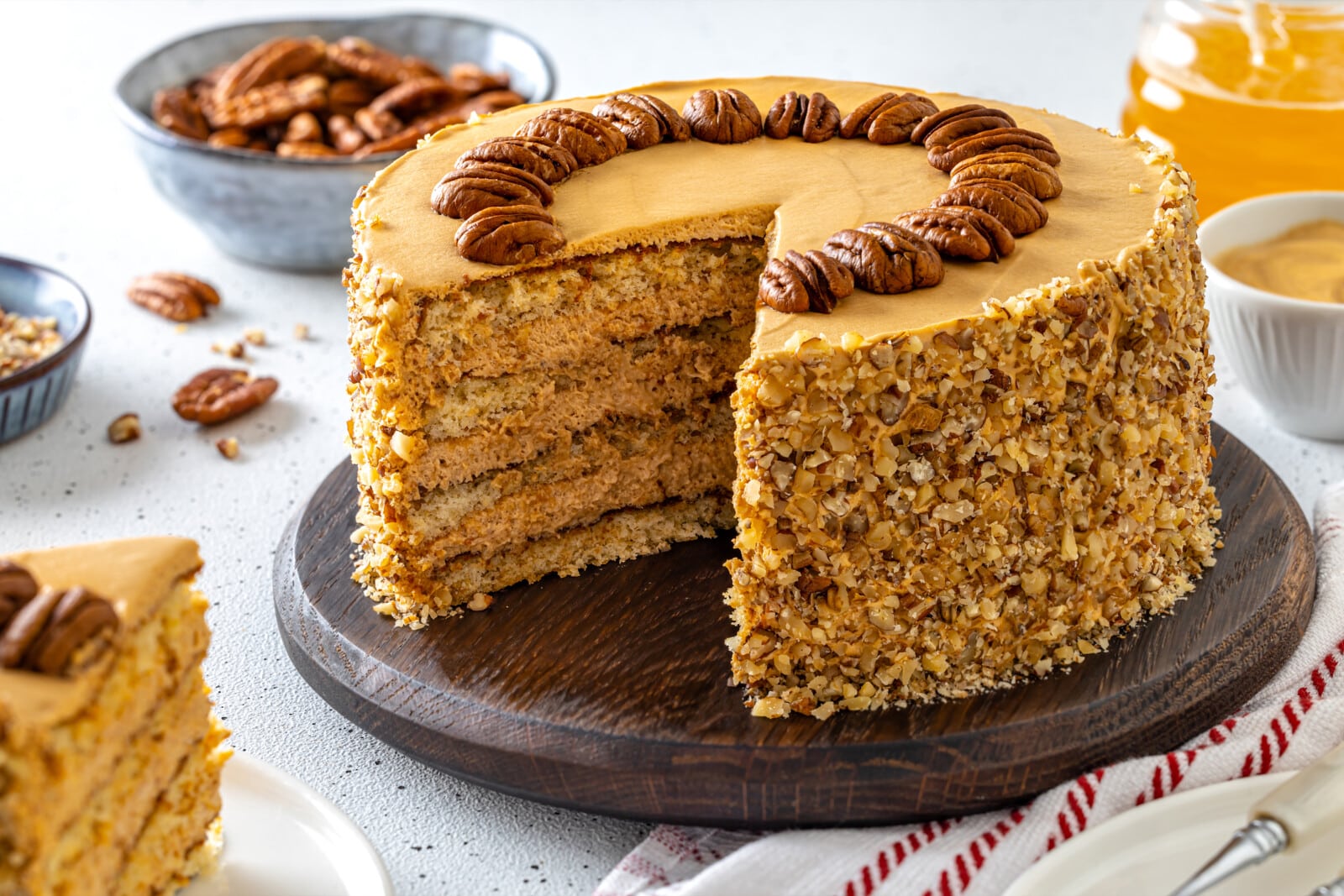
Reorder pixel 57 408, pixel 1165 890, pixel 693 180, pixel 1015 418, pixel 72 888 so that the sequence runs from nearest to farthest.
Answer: pixel 72 888 → pixel 1165 890 → pixel 1015 418 → pixel 693 180 → pixel 57 408

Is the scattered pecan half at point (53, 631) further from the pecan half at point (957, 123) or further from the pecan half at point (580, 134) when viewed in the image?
the pecan half at point (957, 123)

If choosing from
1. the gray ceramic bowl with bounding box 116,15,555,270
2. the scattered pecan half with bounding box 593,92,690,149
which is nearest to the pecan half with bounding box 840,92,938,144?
the scattered pecan half with bounding box 593,92,690,149

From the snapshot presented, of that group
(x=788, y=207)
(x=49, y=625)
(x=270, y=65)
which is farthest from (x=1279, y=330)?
(x=270, y=65)

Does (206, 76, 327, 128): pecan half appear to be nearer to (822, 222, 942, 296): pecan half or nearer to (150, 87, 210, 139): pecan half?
(150, 87, 210, 139): pecan half

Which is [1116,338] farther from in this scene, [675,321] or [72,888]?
[72,888]

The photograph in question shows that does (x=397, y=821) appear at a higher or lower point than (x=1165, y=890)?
lower

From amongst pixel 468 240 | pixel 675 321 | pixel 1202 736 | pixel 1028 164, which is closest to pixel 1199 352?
pixel 1028 164

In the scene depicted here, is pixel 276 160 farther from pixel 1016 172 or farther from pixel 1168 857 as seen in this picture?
pixel 1168 857
